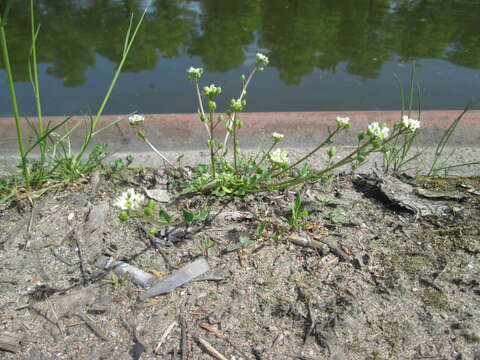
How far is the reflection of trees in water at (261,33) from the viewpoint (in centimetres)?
316

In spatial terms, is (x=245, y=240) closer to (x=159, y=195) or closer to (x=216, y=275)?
(x=216, y=275)

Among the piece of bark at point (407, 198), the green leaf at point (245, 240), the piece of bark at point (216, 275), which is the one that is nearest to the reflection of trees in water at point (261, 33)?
the piece of bark at point (407, 198)

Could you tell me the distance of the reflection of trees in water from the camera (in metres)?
3.16

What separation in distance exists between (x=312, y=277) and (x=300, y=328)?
7.3 inches

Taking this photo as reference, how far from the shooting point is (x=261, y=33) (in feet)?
12.5

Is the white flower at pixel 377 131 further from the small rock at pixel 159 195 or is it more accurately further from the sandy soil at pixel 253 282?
the small rock at pixel 159 195

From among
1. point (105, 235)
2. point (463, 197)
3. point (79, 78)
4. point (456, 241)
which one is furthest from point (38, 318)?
point (79, 78)

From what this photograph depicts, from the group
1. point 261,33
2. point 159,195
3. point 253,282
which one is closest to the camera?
point 253,282

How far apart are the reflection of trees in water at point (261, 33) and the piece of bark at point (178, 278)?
198cm

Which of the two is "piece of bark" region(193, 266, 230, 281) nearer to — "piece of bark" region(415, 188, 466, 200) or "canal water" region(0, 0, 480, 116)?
"piece of bark" region(415, 188, 466, 200)

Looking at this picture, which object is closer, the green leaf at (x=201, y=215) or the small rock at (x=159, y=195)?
the green leaf at (x=201, y=215)

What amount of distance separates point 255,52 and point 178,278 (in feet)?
8.38

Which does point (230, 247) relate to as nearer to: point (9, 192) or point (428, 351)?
point (428, 351)

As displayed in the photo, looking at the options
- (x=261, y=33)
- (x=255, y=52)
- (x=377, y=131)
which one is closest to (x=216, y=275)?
(x=377, y=131)
